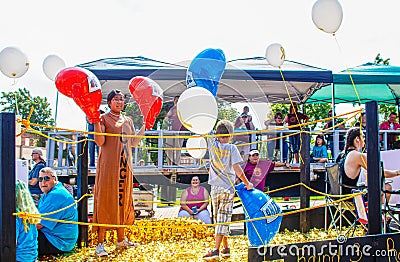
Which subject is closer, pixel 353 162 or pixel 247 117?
pixel 247 117

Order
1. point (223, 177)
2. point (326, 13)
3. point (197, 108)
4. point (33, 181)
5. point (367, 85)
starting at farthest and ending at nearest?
point (367, 85), point (33, 181), point (326, 13), point (223, 177), point (197, 108)

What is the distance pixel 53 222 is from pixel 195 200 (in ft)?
5.06

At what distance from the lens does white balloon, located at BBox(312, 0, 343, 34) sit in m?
5.53

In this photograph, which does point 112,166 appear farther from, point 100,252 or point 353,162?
point 353,162

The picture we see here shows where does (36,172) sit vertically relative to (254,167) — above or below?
below

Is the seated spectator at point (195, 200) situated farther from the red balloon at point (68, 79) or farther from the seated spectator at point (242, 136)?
the red balloon at point (68, 79)

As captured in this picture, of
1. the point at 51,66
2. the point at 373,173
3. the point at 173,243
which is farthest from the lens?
the point at 51,66

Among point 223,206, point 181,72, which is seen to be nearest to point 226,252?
point 223,206

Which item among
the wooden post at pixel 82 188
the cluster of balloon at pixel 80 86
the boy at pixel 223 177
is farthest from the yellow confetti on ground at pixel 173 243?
the cluster of balloon at pixel 80 86

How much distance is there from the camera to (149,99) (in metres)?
3.82

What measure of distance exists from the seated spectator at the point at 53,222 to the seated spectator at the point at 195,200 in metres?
1.18

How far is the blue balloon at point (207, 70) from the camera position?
3.67m

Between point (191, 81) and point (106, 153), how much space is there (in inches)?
44.8

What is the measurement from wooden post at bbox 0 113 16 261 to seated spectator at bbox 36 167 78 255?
1649 mm
